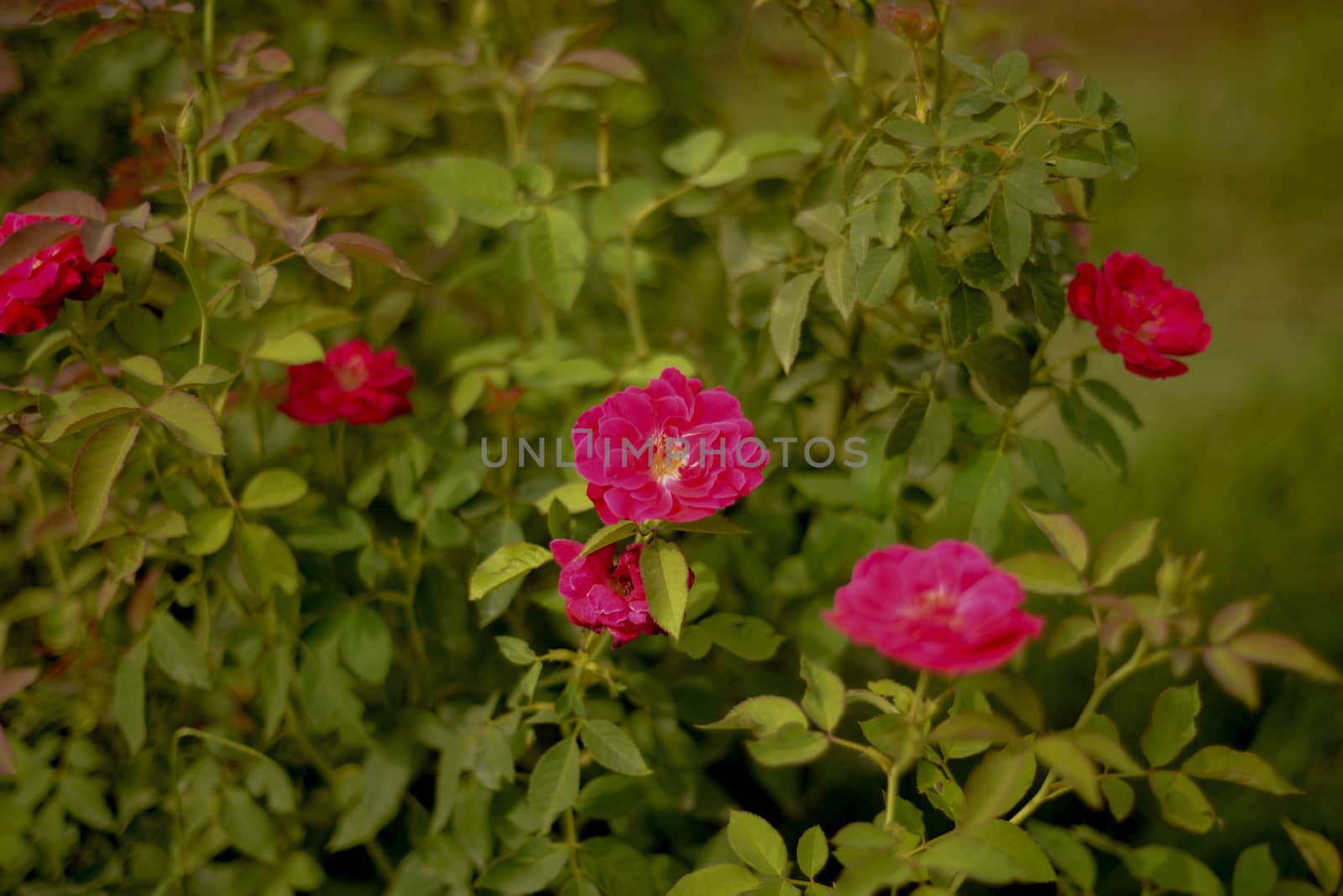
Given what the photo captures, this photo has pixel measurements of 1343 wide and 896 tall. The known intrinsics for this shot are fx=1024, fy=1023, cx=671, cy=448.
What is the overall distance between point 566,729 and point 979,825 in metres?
0.39

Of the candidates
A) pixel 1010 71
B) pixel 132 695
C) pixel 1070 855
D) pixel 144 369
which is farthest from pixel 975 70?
pixel 132 695

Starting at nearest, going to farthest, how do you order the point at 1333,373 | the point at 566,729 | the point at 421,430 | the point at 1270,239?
the point at 566,729 < the point at 421,430 < the point at 1333,373 < the point at 1270,239

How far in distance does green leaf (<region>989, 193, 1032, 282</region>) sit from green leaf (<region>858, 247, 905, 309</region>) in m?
0.09

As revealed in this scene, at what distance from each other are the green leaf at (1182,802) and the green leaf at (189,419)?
718 mm

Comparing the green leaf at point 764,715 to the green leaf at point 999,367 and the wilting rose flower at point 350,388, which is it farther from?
the wilting rose flower at point 350,388

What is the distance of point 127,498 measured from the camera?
104 cm

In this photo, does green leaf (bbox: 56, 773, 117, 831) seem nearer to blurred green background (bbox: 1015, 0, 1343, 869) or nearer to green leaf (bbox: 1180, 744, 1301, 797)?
green leaf (bbox: 1180, 744, 1301, 797)

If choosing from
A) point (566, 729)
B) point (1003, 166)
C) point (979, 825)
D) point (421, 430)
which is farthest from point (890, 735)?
point (421, 430)

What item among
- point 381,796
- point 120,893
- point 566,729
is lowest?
point 120,893

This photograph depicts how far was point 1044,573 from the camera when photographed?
2.23ft

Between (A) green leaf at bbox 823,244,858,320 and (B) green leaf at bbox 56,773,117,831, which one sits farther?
(B) green leaf at bbox 56,773,117,831

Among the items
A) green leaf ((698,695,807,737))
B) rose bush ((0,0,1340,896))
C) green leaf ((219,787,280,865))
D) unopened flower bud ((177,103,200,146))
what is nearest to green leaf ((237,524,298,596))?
rose bush ((0,0,1340,896))

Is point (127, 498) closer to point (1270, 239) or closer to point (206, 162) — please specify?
point (206, 162)

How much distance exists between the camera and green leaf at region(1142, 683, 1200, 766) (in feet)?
2.37
